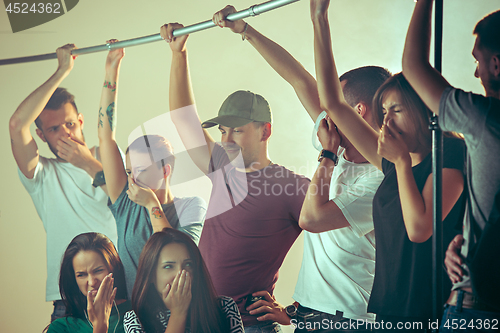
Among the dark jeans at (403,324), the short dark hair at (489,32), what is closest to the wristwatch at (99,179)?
the dark jeans at (403,324)

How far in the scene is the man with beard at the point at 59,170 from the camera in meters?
1.60

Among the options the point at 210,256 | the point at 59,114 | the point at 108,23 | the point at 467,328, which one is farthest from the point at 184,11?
the point at 467,328

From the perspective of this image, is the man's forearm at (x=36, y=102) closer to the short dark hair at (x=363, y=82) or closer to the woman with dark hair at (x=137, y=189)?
the woman with dark hair at (x=137, y=189)

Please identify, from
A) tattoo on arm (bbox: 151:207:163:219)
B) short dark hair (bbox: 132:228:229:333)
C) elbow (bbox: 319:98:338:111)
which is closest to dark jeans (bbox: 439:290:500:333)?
elbow (bbox: 319:98:338:111)

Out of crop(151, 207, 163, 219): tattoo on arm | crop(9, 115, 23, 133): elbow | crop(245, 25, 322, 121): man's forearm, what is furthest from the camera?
crop(9, 115, 23, 133): elbow

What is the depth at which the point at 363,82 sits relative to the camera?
1.14 m

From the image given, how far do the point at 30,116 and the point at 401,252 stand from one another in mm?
1490

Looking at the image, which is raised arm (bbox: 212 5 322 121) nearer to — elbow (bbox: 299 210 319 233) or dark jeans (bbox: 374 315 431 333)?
elbow (bbox: 299 210 319 233)

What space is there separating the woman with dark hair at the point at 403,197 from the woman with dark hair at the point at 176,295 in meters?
0.51

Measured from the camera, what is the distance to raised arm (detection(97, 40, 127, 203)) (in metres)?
1.54

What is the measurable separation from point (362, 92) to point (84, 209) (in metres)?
1.14

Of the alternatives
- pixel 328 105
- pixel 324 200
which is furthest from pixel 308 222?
pixel 328 105

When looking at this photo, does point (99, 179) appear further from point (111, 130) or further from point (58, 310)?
point (58, 310)

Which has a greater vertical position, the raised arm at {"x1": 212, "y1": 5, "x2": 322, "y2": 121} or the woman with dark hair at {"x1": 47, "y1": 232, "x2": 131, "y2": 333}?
the raised arm at {"x1": 212, "y1": 5, "x2": 322, "y2": 121}
